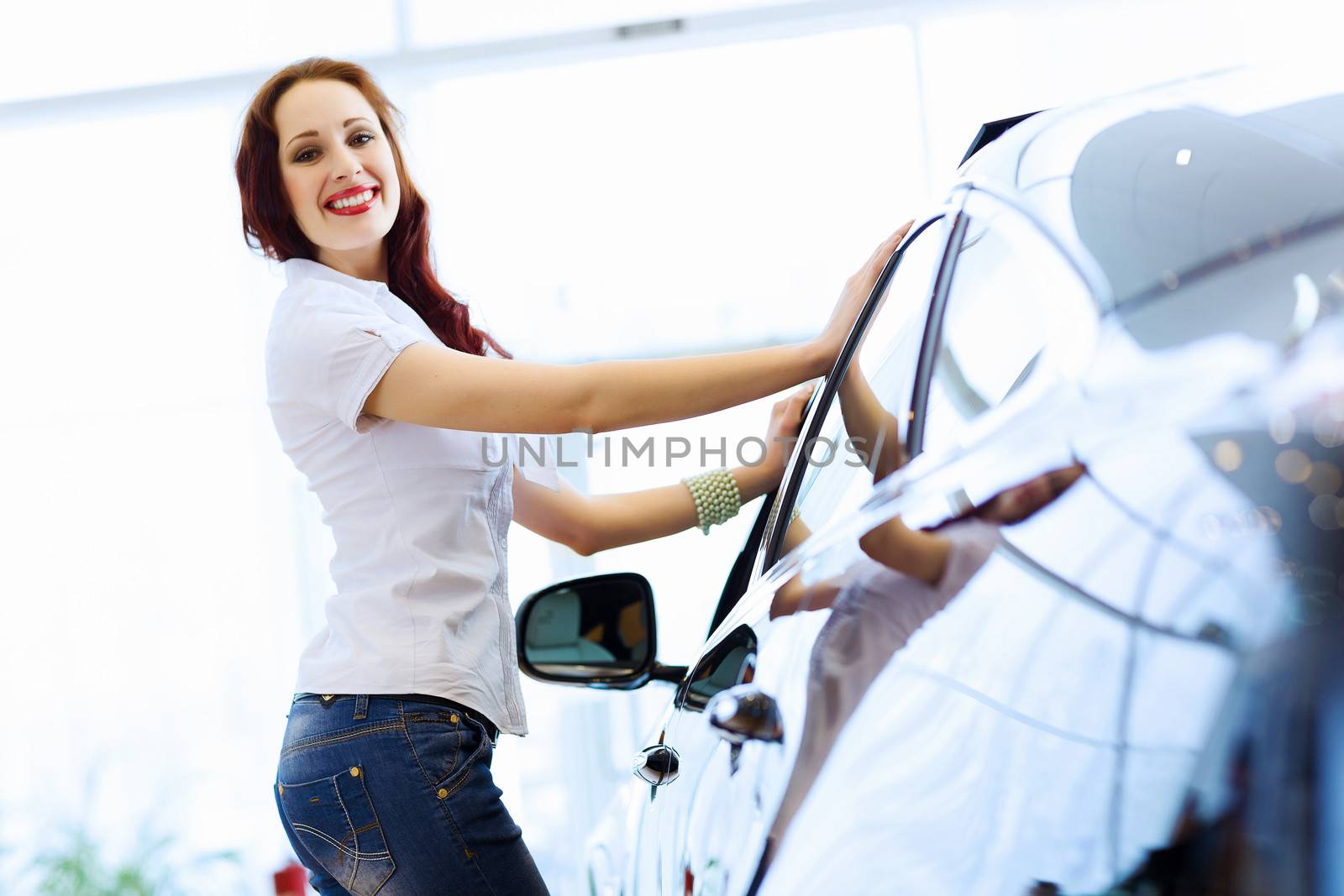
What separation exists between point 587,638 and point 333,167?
621mm

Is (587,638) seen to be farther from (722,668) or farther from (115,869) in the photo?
(115,869)

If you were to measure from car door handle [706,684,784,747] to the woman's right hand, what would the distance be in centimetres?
38

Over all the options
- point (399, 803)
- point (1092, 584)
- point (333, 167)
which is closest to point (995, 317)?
point (1092, 584)

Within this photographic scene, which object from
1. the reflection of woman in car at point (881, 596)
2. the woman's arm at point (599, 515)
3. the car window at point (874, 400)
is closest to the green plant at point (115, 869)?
the woman's arm at point (599, 515)

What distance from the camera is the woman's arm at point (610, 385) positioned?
1054mm

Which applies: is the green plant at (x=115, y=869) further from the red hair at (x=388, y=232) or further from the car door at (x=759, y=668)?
the car door at (x=759, y=668)

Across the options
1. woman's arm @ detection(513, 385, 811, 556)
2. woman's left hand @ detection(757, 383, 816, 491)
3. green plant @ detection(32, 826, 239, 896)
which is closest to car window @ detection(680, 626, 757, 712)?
woman's left hand @ detection(757, 383, 816, 491)

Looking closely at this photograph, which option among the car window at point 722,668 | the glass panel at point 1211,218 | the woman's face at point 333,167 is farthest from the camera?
the woman's face at point 333,167

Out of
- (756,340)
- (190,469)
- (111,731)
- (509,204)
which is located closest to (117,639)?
(111,731)

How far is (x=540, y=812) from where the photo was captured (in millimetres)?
3648

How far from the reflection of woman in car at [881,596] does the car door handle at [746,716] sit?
4 centimetres

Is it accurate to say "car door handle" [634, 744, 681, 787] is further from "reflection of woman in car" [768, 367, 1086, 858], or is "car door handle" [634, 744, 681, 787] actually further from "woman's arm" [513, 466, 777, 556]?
"woman's arm" [513, 466, 777, 556]

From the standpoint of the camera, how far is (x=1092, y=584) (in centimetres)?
54

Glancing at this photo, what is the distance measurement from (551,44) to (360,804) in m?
2.88
